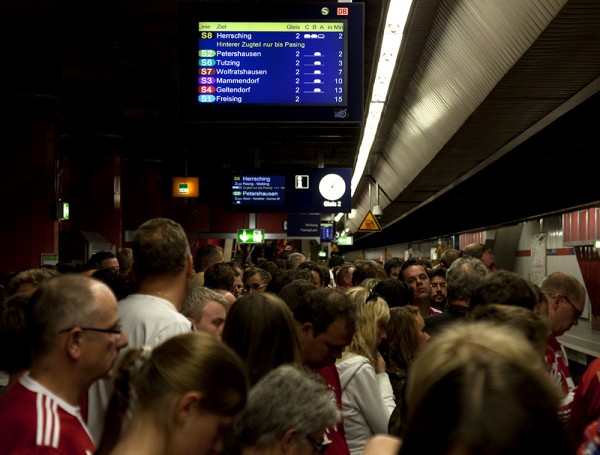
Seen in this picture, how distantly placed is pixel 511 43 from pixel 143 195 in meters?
22.3

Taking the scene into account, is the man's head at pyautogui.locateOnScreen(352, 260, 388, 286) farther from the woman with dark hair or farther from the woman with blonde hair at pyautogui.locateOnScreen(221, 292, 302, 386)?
the woman with blonde hair at pyautogui.locateOnScreen(221, 292, 302, 386)

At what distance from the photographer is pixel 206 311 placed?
4.36 m

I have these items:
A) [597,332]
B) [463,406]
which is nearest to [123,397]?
[463,406]

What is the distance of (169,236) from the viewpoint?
4051mm

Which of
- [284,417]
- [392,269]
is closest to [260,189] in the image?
[392,269]

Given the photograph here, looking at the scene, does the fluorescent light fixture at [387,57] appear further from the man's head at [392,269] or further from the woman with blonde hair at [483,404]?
the woman with blonde hair at [483,404]

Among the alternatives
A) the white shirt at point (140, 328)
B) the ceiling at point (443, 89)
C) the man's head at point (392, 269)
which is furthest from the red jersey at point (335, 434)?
the man's head at point (392, 269)

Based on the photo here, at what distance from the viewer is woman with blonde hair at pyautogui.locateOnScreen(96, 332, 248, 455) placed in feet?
7.34

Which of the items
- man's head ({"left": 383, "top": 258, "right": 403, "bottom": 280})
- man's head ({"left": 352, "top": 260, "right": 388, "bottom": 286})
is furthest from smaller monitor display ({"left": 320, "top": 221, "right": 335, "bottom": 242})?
man's head ({"left": 352, "top": 260, "right": 388, "bottom": 286})

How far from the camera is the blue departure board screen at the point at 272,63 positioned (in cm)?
811

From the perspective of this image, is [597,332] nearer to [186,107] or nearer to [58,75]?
[186,107]

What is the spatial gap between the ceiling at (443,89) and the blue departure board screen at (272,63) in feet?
0.86

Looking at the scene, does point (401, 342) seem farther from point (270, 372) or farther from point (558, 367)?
point (270, 372)

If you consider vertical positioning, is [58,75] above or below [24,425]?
above
